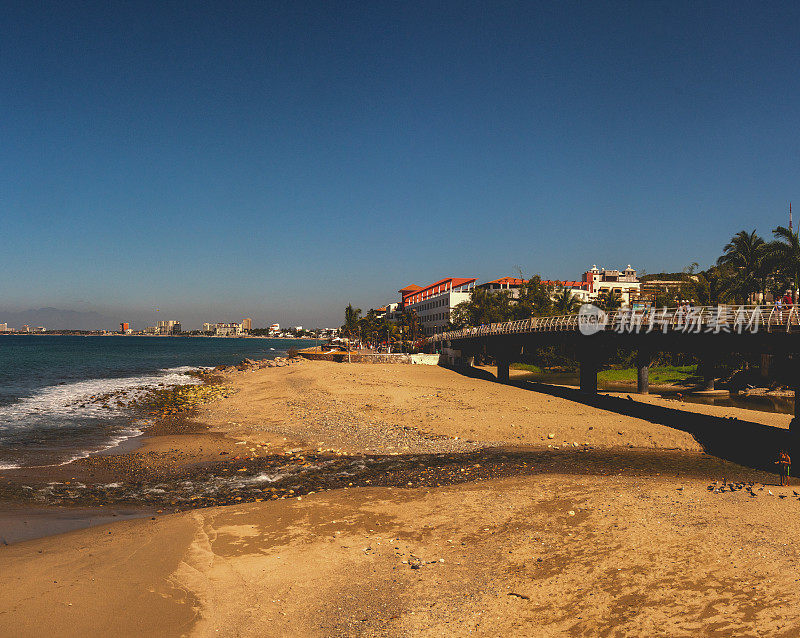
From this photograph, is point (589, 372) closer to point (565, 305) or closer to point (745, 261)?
point (745, 261)

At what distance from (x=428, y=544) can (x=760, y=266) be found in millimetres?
61687

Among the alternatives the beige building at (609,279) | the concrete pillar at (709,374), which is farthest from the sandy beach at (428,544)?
the beige building at (609,279)

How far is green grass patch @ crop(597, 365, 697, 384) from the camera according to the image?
6378 cm

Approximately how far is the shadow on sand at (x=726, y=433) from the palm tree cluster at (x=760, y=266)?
2797 cm

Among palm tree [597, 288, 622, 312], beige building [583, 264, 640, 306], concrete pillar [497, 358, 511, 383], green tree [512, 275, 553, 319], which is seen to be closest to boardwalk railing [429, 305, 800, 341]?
concrete pillar [497, 358, 511, 383]

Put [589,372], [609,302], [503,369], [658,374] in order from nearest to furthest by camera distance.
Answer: [589,372]
[503,369]
[658,374]
[609,302]

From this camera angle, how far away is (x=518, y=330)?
2261 inches

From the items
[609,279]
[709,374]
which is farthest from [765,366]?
[609,279]

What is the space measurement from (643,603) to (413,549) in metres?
6.00

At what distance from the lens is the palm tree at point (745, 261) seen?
6394cm

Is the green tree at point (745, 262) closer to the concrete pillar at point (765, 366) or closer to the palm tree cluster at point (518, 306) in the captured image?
the concrete pillar at point (765, 366)

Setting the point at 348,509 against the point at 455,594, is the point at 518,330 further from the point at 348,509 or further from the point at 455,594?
the point at 455,594

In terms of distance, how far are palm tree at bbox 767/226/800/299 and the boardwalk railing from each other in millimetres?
19412

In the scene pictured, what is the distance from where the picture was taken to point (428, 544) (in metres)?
14.9
